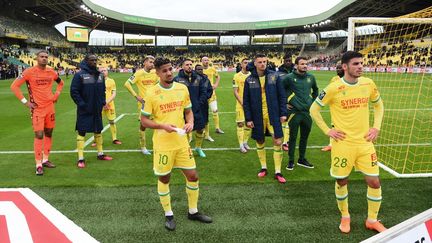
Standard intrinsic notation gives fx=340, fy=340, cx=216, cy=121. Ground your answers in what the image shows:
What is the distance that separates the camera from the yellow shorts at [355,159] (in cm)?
421

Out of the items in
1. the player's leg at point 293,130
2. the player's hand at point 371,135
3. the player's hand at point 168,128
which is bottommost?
the player's leg at point 293,130

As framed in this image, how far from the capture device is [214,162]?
7.58 m

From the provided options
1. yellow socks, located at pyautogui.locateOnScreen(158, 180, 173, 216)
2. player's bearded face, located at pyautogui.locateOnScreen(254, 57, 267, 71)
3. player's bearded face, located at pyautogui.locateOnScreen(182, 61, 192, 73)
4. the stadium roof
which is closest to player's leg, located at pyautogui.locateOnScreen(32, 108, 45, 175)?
player's bearded face, located at pyautogui.locateOnScreen(182, 61, 192, 73)

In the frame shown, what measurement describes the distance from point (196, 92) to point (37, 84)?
3.31 metres

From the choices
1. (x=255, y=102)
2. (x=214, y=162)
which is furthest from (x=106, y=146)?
(x=255, y=102)

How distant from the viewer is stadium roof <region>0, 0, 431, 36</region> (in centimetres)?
4638

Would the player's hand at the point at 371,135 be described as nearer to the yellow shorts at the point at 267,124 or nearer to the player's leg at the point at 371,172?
the player's leg at the point at 371,172

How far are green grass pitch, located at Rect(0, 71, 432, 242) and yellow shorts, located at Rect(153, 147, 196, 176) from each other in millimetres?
823

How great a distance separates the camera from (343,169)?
4.30 meters

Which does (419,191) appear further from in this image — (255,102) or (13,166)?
(13,166)

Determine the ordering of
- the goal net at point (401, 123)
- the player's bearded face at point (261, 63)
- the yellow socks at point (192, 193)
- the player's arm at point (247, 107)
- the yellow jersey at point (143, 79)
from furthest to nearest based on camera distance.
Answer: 1. the yellow jersey at point (143, 79)
2. the goal net at point (401, 123)
3. the player's arm at point (247, 107)
4. the player's bearded face at point (261, 63)
5. the yellow socks at point (192, 193)

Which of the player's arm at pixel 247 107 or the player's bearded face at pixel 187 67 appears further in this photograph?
the player's bearded face at pixel 187 67

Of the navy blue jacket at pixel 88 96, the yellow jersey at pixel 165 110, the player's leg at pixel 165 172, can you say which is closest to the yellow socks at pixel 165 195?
the player's leg at pixel 165 172

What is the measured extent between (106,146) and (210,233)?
5.68 m
